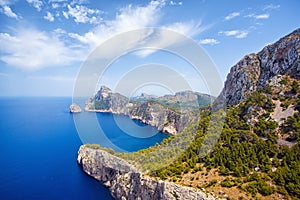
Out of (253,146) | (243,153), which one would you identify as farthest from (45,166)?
(253,146)

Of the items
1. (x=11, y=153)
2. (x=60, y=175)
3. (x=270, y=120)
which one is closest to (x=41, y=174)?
(x=60, y=175)

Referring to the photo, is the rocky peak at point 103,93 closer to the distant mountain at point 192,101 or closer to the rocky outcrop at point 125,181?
the distant mountain at point 192,101

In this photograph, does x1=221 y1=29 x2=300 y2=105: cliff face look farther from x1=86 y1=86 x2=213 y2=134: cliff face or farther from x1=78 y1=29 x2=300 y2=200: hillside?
x1=86 y1=86 x2=213 y2=134: cliff face

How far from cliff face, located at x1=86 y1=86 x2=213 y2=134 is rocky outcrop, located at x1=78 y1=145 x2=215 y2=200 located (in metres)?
17.7

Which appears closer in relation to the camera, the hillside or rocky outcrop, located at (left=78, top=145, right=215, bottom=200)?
the hillside

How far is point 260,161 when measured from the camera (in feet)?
50.3

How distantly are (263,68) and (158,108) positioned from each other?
45671 mm

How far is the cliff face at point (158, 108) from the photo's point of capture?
180ft

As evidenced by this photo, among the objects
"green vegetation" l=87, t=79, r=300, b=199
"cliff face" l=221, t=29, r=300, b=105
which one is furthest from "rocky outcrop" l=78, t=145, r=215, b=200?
"cliff face" l=221, t=29, r=300, b=105

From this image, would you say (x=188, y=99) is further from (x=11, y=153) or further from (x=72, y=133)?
(x=11, y=153)

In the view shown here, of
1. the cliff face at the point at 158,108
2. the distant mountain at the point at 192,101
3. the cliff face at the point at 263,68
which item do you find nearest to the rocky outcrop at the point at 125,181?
the cliff face at the point at 158,108

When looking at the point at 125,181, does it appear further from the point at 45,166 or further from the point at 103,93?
the point at 103,93

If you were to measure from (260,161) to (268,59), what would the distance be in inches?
695

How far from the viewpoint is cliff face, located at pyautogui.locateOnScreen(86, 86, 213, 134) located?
5479 centimetres
